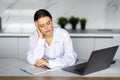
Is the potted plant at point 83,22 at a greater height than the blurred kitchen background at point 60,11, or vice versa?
the blurred kitchen background at point 60,11

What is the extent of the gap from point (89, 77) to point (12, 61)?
85 cm

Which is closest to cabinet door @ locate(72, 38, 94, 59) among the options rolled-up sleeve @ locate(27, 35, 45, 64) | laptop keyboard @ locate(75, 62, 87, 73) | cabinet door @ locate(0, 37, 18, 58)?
cabinet door @ locate(0, 37, 18, 58)

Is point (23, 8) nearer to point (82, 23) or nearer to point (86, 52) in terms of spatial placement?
point (82, 23)

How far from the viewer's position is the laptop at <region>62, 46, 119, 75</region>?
2094 millimetres

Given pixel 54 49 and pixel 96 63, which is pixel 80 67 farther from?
pixel 54 49

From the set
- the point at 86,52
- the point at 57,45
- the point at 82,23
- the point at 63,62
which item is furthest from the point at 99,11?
the point at 63,62

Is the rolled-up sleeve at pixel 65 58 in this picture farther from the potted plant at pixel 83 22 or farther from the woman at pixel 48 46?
the potted plant at pixel 83 22

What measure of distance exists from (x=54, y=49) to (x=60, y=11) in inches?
70.2

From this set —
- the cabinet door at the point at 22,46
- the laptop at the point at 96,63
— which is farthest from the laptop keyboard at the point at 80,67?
the cabinet door at the point at 22,46

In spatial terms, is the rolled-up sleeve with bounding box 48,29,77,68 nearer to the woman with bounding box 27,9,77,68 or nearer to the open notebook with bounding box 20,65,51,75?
the woman with bounding box 27,9,77,68

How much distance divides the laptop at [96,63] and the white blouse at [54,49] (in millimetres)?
203

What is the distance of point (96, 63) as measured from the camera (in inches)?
85.7

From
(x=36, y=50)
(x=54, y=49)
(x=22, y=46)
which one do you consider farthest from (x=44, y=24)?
(x=22, y=46)

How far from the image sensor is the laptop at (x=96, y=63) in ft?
6.87
